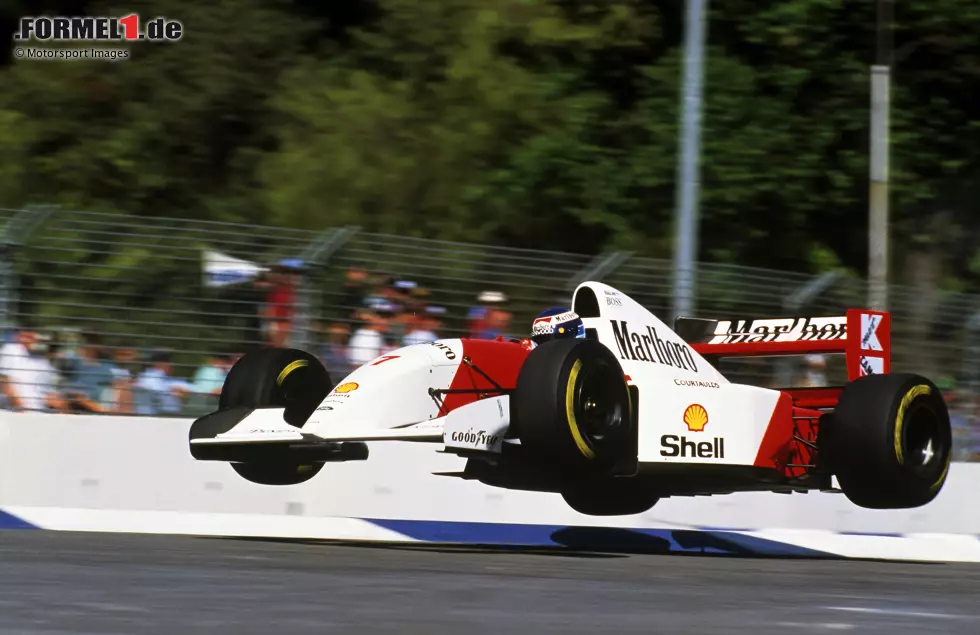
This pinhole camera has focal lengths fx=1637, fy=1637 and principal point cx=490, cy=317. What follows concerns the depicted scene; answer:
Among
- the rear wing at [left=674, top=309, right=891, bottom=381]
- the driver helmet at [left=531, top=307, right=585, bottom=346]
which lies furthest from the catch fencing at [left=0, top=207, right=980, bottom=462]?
the driver helmet at [left=531, top=307, right=585, bottom=346]

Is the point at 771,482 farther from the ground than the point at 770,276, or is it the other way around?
the point at 770,276

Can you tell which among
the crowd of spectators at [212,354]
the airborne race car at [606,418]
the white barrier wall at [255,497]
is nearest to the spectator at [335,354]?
the crowd of spectators at [212,354]

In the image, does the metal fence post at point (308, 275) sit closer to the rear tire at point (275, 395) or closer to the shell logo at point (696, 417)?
the rear tire at point (275, 395)

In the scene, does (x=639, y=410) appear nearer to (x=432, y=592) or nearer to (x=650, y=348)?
(x=650, y=348)

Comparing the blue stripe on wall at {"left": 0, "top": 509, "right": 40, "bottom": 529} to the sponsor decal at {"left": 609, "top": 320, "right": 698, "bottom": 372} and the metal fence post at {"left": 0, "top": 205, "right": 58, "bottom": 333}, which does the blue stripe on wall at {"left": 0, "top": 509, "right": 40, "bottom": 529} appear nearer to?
the metal fence post at {"left": 0, "top": 205, "right": 58, "bottom": 333}

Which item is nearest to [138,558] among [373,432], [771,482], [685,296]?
[373,432]

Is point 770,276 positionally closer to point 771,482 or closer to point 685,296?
point 685,296

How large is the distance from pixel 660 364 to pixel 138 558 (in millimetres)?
2958

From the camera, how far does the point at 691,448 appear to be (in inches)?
344

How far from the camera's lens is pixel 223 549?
8328 mm

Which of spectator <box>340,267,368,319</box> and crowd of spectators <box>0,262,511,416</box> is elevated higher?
spectator <box>340,267,368,319</box>

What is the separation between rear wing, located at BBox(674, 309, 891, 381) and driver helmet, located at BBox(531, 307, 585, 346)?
1387 millimetres

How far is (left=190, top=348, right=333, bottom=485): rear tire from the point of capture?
29.3 ft

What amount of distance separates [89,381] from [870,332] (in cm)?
500
